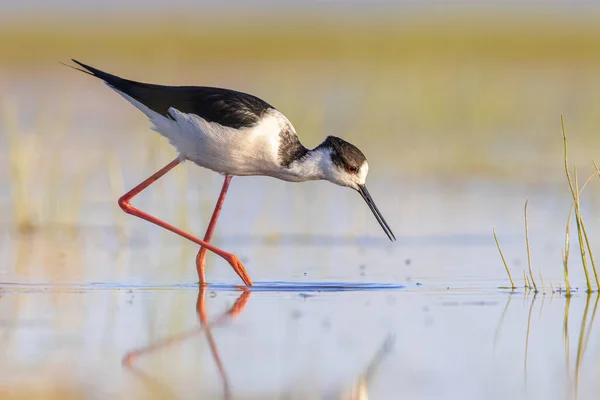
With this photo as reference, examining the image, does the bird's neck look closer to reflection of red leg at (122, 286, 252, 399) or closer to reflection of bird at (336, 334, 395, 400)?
reflection of red leg at (122, 286, 252, 399)

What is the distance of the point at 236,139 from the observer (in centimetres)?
720

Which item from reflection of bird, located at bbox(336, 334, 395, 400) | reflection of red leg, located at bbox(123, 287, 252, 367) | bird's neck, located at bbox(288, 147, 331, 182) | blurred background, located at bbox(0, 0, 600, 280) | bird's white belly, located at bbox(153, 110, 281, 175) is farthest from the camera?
blurred background, located at bbox(0, 0, 600, 280)

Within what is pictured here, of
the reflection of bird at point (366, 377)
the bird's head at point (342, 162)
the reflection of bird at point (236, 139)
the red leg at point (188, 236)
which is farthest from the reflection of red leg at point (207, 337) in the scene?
the bird's head at point (342, 162)

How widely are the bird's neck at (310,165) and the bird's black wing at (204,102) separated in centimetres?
36

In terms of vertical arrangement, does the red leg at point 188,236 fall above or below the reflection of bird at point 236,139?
below

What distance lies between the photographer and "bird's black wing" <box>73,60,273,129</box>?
723 cm

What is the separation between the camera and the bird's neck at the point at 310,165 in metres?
7.43

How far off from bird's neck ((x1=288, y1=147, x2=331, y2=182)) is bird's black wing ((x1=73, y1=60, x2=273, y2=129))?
0.36m

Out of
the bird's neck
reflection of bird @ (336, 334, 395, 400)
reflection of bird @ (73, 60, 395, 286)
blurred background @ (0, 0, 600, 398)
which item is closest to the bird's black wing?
reflection of bird @ (73, 60, 395, 286)

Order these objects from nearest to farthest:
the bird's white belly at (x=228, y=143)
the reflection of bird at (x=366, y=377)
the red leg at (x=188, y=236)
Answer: the reflection of bird at (x=366, y=377)
the red leg at (x=188, y=236)
the bird's white belly at (x=228, y=143)

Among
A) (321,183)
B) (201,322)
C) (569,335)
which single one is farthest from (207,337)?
(321,183)

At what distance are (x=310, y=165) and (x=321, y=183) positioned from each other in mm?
3147

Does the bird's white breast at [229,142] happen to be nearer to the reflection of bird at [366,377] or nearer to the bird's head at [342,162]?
the bird's head at [342,162]

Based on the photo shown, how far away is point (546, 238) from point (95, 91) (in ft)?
36.0
